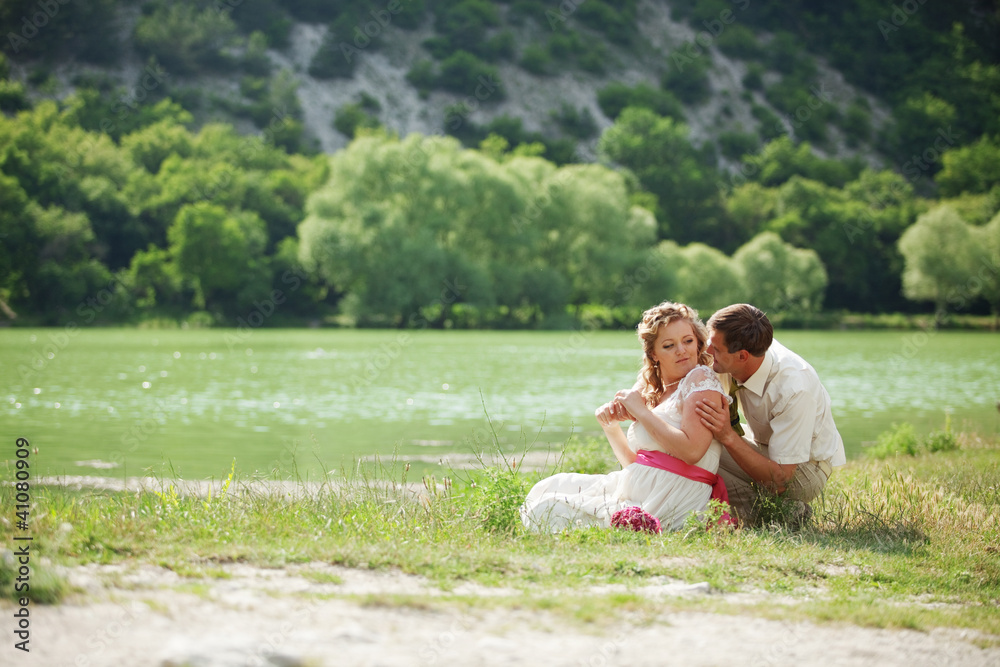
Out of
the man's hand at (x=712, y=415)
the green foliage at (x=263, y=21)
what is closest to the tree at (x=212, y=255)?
the man's hand at (x=712, y=415)

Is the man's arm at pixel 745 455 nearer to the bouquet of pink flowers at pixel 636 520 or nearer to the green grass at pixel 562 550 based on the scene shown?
the green grass at pixel 562 550

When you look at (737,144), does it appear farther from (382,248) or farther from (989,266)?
(382,248)

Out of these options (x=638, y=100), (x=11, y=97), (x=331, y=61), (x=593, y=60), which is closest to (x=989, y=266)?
(x=11, y=97)

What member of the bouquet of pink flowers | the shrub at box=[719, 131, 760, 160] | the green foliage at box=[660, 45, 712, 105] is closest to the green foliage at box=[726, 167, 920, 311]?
the shrub at box=[719, 131, 760, 160]

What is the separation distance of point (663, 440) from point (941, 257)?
79.4 metres

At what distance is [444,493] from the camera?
8086 millimetres

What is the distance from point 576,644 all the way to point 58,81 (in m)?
144

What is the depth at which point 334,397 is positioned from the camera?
78.7 ft

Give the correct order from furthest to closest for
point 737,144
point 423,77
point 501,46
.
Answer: point 501,46, point 737,144, point 423,77

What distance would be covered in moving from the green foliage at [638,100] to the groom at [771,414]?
16900 cm

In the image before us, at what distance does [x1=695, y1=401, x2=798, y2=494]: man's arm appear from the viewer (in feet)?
21.5

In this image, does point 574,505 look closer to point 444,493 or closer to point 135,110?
point 444,493

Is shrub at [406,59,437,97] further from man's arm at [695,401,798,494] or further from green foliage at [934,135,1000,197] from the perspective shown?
man's arm at [695,401,798,494]

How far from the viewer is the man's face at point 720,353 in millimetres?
6789
